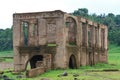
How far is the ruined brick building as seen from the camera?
3566 cm

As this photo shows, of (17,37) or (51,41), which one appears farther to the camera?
(17,37)

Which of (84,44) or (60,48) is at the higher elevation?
(84,44)

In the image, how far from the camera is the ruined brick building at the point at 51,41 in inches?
1404

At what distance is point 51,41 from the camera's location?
120ft

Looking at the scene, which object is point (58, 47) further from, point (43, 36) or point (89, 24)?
point (89, 24)

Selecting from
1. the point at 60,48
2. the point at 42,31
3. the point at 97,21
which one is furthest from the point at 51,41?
the point at 97,21

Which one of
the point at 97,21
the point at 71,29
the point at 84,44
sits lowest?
the point at 84,44

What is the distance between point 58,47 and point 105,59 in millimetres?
13812

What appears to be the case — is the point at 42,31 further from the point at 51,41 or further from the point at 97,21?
the point at 97,21

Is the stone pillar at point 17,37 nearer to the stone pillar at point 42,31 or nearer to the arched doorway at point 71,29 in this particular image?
the stone pillar at point 42,31

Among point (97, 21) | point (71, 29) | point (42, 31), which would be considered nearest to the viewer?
point (42, 31)

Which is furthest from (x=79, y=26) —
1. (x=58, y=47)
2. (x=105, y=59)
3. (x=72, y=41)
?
(x=105, y=59)

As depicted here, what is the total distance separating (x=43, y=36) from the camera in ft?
121

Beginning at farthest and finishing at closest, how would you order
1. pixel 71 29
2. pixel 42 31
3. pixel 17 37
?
1. pixel 71 29
2. pixel 17 37
3. pixel 42 31
